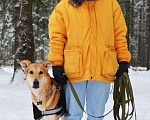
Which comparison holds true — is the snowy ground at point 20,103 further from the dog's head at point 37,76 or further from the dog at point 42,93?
the dog's head at point 37,76

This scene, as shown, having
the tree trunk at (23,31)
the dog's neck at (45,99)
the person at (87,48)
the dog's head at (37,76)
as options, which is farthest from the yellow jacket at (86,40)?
the tree trunk at (23,31)

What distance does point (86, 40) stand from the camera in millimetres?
2699

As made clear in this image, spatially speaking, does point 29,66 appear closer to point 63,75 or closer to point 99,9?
point 63,75

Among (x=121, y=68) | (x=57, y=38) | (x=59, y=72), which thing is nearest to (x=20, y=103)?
(x=59, y=72)

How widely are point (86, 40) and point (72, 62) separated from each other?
324 millimetres

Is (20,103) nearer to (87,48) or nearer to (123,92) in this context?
(123,92)

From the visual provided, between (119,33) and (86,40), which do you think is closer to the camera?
(86,40)

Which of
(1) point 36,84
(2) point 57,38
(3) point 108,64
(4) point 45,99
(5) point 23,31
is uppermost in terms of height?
(5) point 23,31

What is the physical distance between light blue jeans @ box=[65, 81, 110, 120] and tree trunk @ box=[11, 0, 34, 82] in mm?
5645

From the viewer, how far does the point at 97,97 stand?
9.20ft

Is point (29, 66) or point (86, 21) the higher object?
point (86, 21)

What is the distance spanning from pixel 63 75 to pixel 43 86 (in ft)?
1.35

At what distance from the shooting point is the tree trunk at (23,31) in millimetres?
8273

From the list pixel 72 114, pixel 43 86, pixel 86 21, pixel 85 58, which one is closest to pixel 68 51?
pixel 85 58
